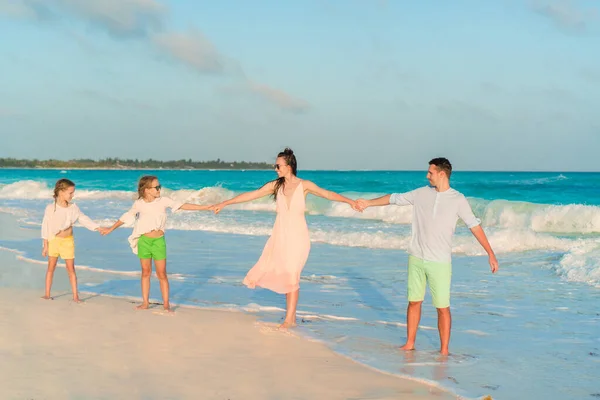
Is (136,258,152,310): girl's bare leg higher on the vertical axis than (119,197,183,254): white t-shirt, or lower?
lower

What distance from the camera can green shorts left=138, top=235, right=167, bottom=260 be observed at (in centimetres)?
752

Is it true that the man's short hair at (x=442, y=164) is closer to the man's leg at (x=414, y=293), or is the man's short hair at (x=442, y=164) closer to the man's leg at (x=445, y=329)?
the man's leg at (x=414, y=293)

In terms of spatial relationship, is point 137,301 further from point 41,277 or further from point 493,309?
point 493,309

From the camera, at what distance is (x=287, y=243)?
6.96 m

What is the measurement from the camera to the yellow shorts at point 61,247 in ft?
26.2

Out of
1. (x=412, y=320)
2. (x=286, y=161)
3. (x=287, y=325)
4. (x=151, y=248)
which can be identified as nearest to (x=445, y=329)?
(x=412, y=320)

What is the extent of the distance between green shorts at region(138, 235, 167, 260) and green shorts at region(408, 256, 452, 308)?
2950mm

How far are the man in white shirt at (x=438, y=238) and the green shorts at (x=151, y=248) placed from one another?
9.76 feet

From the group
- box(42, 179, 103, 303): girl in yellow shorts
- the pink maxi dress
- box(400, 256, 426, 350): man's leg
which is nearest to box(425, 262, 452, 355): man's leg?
box(400, 256, 426, 350): man's leg

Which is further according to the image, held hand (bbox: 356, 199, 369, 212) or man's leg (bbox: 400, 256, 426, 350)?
held hand (bbox: 356, 199, 369, 212)

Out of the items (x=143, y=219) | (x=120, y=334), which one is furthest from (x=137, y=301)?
(x=120, y=334)

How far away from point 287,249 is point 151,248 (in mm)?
1645

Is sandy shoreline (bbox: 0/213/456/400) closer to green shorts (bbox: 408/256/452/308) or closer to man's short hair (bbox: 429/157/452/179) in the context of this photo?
green shorts (bbox: 408/256/452/308)

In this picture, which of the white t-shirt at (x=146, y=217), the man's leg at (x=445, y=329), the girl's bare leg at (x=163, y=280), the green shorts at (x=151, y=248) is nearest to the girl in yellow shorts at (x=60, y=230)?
the white t-shirt at (x=146, y=217)
